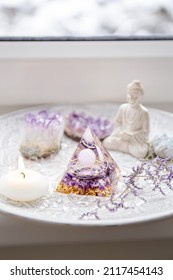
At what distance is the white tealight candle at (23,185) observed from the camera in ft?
3.20

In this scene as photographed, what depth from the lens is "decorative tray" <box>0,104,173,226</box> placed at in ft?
3.03

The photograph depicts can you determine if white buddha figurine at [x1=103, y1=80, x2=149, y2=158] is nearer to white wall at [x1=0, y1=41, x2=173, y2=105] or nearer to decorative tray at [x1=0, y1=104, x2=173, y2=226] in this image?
decorative tray at [x1=0, y1=104, x2=173, y2=226]

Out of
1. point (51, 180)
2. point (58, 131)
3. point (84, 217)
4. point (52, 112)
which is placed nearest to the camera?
point (84, 217)

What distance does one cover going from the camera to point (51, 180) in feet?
3.52

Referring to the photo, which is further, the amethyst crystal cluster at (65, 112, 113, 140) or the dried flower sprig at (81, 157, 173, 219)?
the amethyst crystal cluster at (65, 112, 113, 140)

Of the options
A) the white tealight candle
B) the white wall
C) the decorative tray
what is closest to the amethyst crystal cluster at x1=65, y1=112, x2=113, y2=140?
the decorative tray

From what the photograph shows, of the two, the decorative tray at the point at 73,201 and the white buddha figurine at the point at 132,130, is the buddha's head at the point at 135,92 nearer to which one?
the white buddha figurine at the point at 132,130

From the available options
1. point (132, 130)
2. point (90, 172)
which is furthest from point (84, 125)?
point (90, 172)

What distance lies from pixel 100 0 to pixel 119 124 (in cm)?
38

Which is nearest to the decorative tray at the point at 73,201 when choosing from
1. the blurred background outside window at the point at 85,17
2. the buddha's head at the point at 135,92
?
the buddha's head at the point at 135,92

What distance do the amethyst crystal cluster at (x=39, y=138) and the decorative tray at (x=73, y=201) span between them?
0.6 inches

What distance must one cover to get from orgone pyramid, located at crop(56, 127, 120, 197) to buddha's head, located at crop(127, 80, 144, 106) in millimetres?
136

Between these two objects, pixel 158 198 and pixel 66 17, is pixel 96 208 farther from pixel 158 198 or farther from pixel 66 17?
pixel 66 17

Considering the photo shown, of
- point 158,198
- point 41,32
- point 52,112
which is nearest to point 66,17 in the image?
point 41,32
